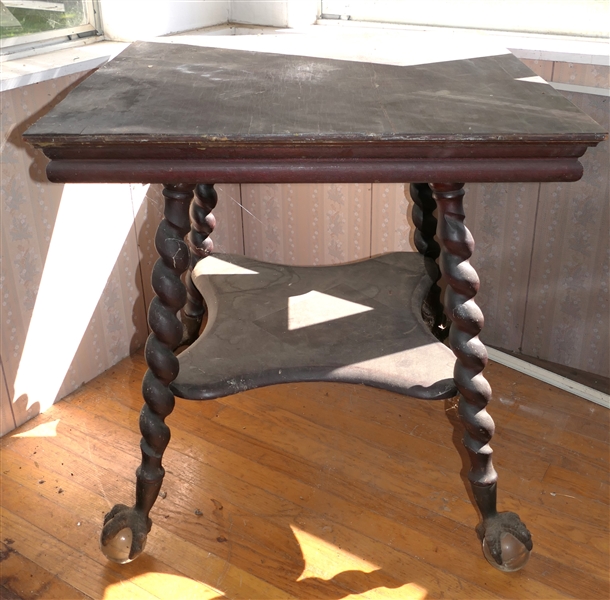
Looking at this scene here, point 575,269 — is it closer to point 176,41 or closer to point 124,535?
point 176,41

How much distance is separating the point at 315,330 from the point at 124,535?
0.49 m

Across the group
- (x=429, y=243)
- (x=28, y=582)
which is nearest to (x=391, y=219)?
(x=429, y=243)

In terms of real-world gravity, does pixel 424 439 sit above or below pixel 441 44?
below

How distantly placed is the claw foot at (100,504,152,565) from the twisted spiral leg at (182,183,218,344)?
50 centimetres

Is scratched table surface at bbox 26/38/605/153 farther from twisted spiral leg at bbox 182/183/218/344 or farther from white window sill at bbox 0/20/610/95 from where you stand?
twisted spiral leg at bbox 182/183/218/344

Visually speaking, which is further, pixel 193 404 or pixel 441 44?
pixel 193 404

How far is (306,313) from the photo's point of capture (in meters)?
1.46

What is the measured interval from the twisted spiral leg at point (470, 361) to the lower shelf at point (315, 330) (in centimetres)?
6

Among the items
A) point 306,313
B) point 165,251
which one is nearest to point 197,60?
point 165,251

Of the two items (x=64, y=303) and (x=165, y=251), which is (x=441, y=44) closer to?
(x=165, y=251)

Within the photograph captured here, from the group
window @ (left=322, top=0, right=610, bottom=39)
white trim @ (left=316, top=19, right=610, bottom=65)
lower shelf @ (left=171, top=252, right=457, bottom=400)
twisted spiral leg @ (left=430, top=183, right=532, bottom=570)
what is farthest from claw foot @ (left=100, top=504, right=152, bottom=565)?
window @ (left=322, top=0, right=610, bottom=39)

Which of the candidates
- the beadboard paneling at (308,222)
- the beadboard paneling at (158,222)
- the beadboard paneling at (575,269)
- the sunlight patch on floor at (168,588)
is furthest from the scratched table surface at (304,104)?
the sunlight patch on floor at (168,588)

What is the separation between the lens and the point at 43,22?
1.58 meters

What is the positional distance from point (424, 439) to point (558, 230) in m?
0.56
